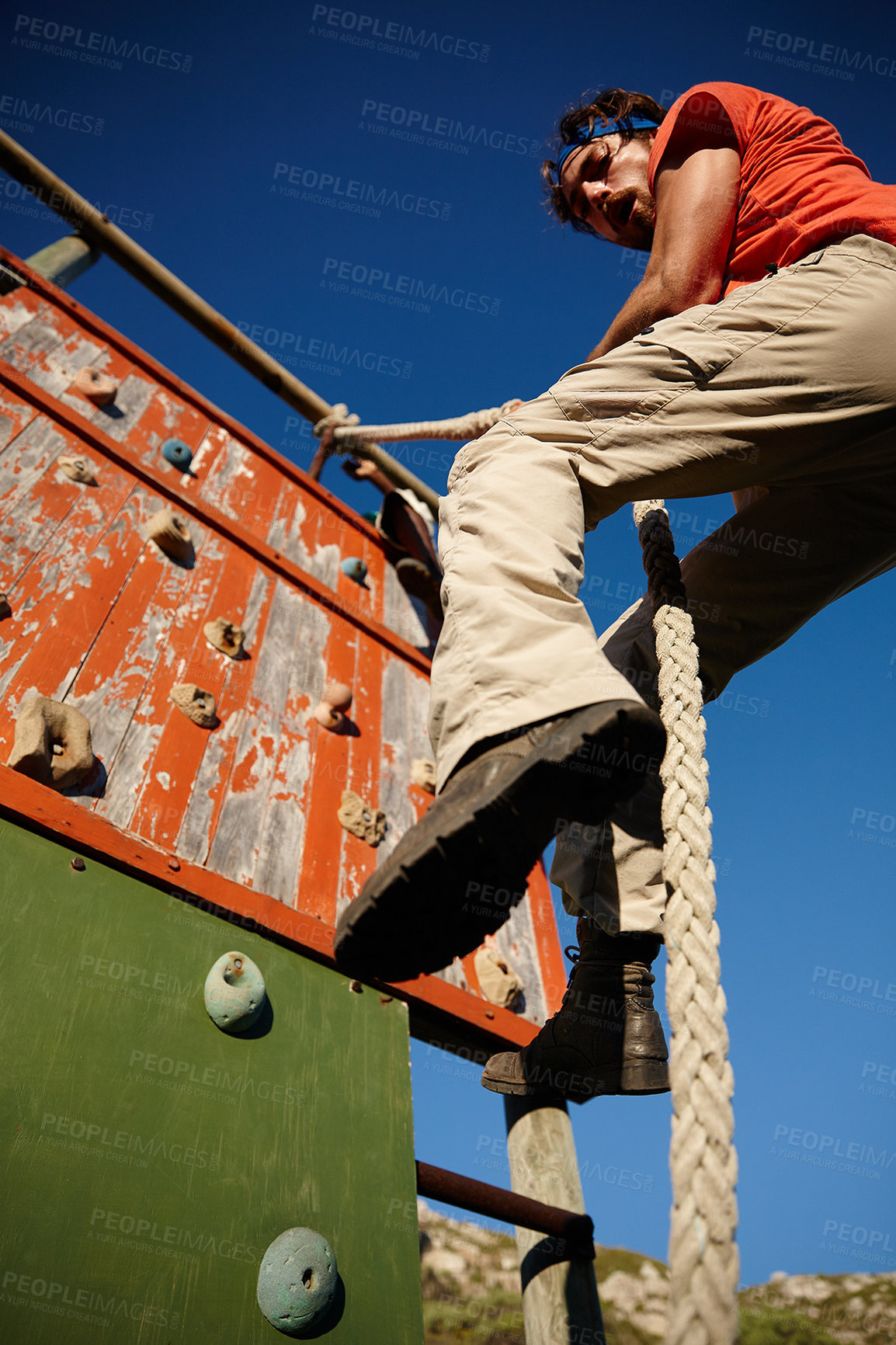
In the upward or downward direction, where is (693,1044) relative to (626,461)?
downward

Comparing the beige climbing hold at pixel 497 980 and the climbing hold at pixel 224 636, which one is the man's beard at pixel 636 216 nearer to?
the climbing hold at pixel 224 636

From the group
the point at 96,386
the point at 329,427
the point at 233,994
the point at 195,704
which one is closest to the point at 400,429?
the point at 329,427

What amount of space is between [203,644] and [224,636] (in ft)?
0.33

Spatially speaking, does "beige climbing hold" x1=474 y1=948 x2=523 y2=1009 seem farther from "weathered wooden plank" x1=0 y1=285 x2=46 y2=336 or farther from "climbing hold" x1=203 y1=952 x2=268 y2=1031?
"weathered wooden plank" x1=0 y1=285 x2=46 y2=336

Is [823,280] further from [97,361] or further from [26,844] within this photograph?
[97,361]

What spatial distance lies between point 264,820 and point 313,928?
46cm

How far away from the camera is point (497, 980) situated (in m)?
2.87

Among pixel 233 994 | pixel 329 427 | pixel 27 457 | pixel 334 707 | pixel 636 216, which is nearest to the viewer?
pixel 233 994

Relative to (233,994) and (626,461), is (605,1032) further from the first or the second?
(626,461)

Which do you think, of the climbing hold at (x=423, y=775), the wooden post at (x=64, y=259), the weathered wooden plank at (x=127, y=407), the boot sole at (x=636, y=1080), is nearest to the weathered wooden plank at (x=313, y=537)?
the weathered wooden plank at (x=127, y=407)

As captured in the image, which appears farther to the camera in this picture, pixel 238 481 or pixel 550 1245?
pixel 238 481

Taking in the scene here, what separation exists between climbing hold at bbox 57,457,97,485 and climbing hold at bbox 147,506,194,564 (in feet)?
0.90

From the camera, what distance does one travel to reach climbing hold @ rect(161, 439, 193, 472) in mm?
3871

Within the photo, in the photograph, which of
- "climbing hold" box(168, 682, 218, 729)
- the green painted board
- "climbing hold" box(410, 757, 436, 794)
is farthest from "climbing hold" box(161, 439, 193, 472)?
the green painted board
